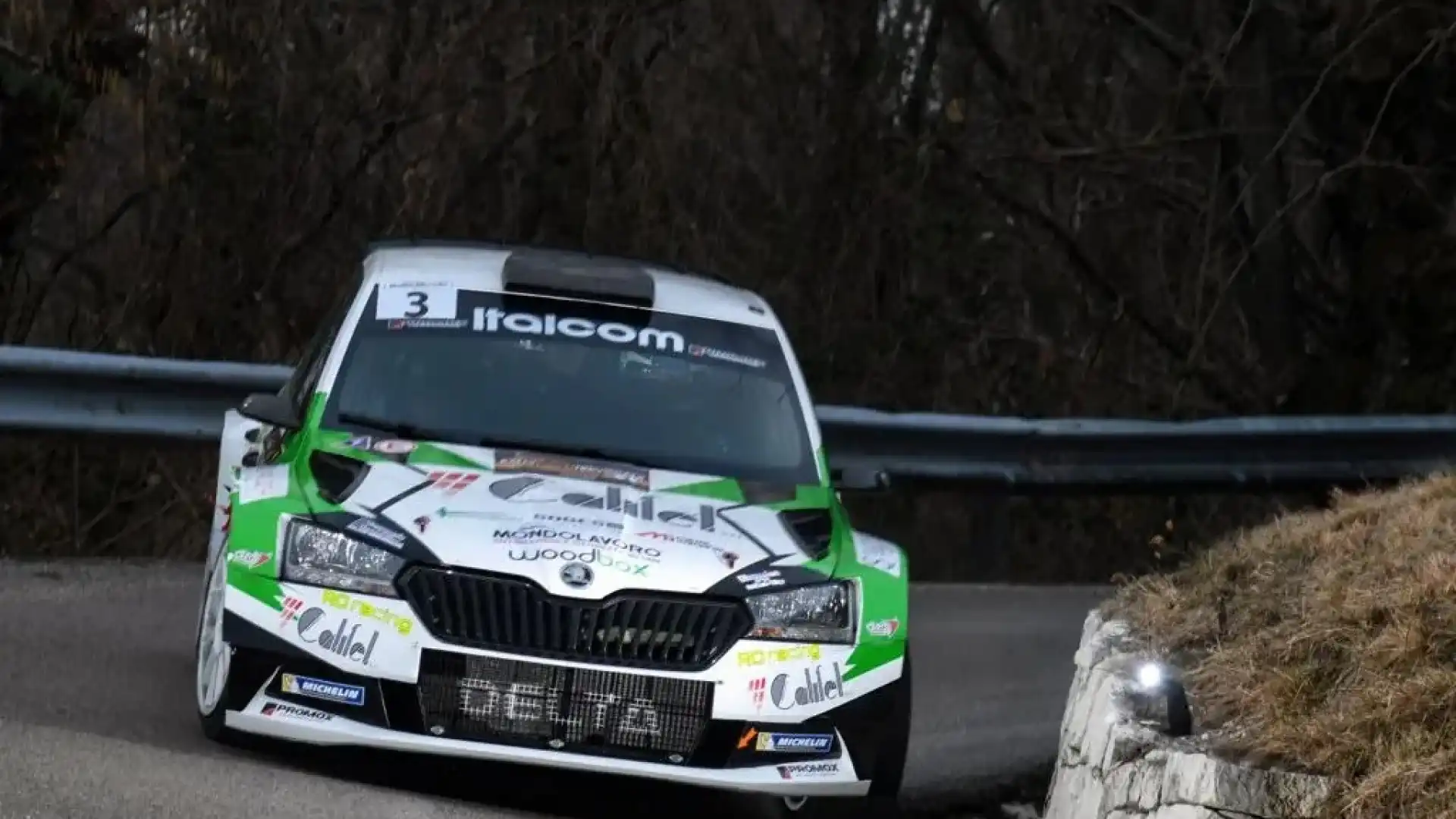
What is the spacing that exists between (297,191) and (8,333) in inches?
89.5

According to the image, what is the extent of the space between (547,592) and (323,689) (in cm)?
69

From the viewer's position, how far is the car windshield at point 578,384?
7.84 m

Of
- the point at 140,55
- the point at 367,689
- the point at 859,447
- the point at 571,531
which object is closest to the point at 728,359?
the point at 571,531

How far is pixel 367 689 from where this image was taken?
6.74m

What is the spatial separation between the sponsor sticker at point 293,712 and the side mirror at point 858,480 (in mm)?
2123

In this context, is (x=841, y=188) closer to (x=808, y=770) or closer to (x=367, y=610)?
(x=808, y=770)

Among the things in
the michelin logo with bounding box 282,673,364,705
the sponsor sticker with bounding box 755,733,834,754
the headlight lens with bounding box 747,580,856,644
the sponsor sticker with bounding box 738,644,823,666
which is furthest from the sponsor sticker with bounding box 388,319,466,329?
the sponsor sticker with bounding box 755,733,834,754

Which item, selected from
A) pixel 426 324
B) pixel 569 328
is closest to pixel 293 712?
pixel 426 324

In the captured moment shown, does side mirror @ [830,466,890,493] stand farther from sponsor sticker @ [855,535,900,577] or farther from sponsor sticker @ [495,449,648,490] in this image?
sponsor sticker @ [495,449,648,490]

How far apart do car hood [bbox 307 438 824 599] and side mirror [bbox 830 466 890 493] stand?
669mm

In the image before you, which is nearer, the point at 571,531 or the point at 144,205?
the point at 571,531

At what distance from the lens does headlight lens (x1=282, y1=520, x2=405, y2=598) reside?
680cm

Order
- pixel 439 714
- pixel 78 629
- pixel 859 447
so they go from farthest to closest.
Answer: pixel 859 447
pixel 78 629
pixel 439 714

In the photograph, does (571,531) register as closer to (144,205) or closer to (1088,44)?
(144,205)
